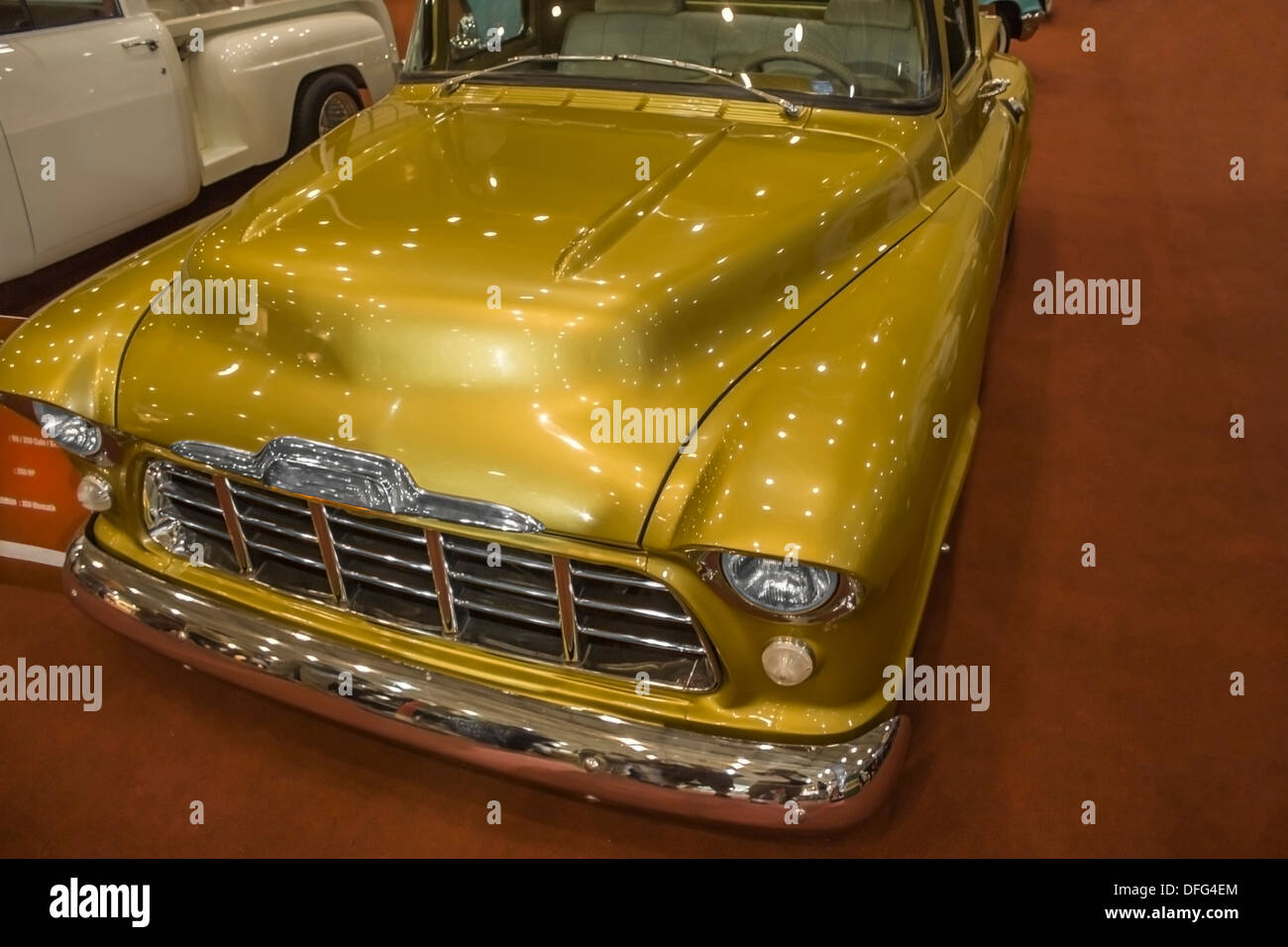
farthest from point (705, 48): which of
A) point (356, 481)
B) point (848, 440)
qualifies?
point (356, 481)

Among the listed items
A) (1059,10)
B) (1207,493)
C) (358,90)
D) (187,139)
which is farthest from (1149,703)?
(1059,10)

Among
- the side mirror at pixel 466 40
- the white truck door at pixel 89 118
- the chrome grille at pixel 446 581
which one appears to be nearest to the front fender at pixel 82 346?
the chrome grille at pixel 446 581

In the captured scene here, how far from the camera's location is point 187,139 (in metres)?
4.34

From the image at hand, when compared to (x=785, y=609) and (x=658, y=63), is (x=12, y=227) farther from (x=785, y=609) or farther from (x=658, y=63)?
(x=785, y=609)

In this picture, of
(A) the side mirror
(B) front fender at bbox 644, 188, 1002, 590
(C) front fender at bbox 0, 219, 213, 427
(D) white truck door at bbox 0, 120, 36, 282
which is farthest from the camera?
(D) white truck door at bbox 0, 120, 36, 282

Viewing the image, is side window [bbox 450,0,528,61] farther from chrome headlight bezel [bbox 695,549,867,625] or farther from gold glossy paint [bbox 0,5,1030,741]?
chrome headlight bezel [bbox 695,549,867,625]

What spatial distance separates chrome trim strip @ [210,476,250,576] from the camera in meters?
1.84

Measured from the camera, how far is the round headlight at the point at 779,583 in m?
1.52

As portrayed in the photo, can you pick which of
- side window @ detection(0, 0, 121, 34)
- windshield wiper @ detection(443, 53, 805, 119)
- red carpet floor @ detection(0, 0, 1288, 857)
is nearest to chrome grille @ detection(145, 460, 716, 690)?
red carpet floor @ detection(0, 0, 1288, 857)

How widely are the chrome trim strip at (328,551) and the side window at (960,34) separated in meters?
2.17

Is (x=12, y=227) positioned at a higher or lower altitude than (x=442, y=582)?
A: higher

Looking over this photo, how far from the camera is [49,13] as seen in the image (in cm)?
389

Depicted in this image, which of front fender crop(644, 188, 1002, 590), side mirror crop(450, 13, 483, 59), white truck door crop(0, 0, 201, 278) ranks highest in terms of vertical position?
side mirror crop(450, 13, 483, 59)

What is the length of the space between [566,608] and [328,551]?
18.9 inches
